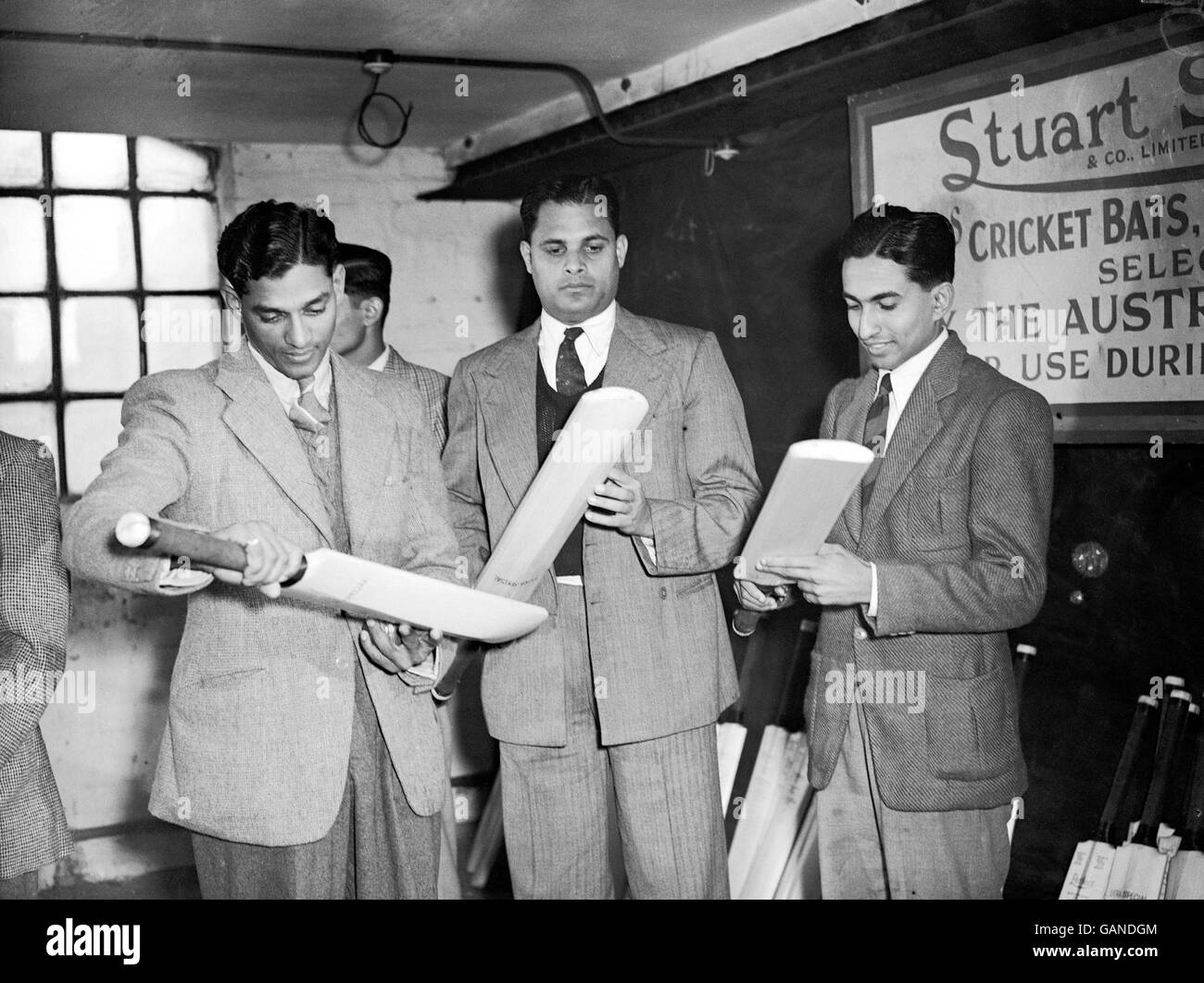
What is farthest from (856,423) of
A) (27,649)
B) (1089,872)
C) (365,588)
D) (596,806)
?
(27,649)

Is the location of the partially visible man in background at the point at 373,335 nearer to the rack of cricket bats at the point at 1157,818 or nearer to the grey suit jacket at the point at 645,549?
the grey suit jacket at the point at 645,549

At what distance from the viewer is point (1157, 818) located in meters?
2.63

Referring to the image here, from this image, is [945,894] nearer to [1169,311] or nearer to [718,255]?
[1169,311]

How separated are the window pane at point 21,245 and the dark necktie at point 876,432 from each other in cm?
306

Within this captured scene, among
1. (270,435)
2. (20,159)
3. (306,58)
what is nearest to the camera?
(270,435)

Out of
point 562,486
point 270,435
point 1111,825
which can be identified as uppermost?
point 270,435

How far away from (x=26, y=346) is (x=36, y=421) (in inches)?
10.0

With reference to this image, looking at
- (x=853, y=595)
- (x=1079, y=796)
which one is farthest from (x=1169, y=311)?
(x=1079, y=796)

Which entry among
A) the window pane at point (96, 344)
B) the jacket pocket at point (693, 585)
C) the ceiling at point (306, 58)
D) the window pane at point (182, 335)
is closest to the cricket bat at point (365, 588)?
the jacket pocket at point (693, 585)

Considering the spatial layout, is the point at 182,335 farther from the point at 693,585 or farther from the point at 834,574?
the point at 834,574

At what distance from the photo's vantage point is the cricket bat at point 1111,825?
268cm

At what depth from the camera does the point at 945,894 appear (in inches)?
85.7

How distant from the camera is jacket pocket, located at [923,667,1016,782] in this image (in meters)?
2.16
